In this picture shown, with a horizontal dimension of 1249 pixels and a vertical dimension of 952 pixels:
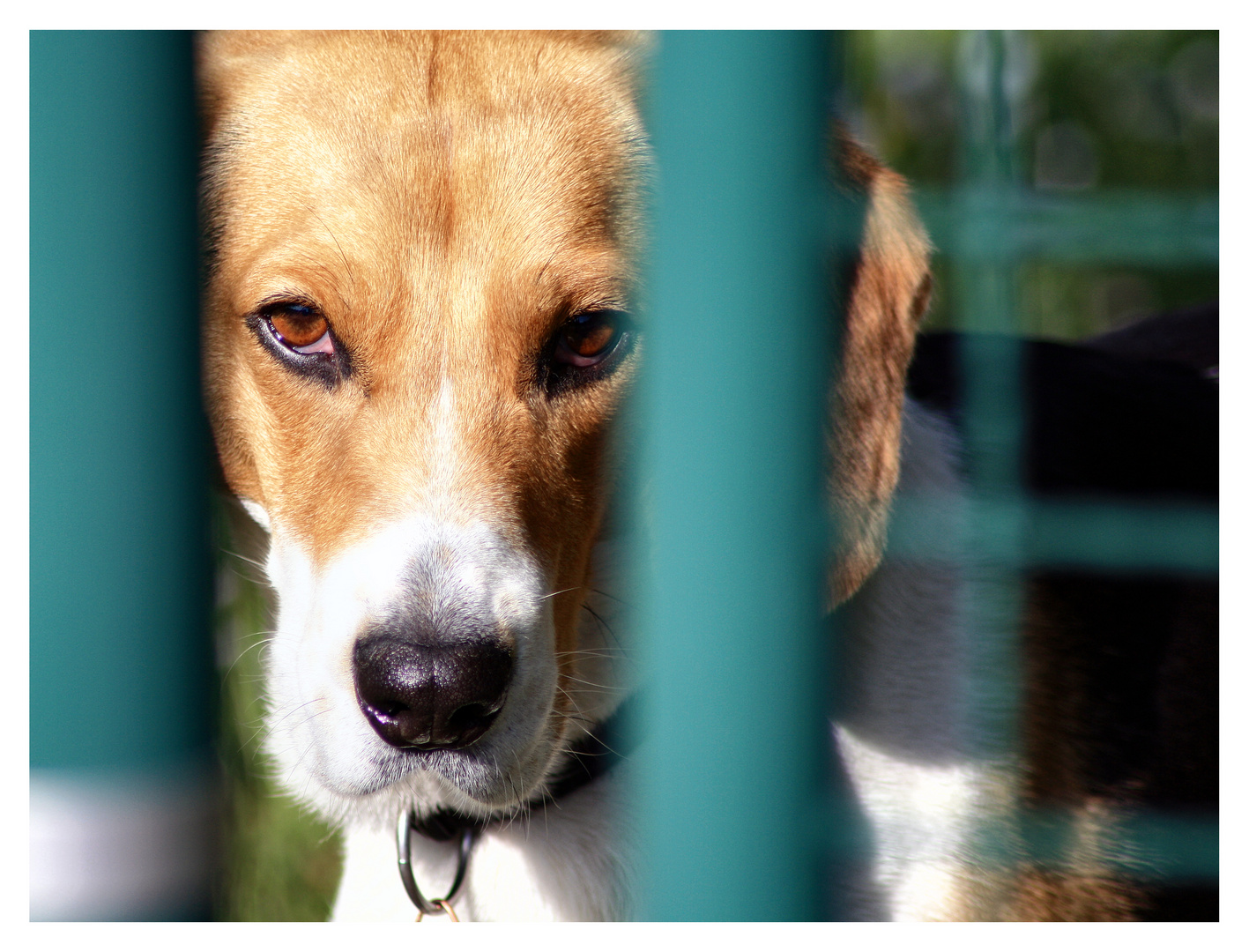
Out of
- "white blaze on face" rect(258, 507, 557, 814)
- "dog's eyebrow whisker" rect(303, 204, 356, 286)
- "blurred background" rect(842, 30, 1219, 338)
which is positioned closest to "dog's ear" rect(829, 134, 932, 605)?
"white blaze on face" rect(258, 507, 557, 814)

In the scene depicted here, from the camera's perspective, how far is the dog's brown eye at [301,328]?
1.70 meters

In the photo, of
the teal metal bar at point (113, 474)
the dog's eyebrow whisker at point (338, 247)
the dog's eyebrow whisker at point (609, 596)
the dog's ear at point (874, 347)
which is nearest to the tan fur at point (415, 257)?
the dog's eyebrow whisker at point (338, 247)

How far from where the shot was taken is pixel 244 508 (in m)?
1.97

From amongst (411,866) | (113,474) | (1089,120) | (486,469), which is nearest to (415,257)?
(486,469)

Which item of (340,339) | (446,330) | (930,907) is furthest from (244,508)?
(930,907)

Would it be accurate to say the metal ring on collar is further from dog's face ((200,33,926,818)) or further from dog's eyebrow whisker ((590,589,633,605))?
dog's eyebrow whisker ((590,589,633,605))

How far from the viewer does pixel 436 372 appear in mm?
1613

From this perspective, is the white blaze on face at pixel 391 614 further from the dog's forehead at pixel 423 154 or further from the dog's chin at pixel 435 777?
the dog's forehead at pixel 423 154

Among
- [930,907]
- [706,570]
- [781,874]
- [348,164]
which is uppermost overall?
[348,164]

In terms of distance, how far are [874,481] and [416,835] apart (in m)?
1.00

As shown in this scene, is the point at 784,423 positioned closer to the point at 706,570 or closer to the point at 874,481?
the point at 706,570

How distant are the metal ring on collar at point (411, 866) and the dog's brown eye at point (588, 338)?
0.76 m

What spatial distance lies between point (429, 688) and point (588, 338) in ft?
1.90

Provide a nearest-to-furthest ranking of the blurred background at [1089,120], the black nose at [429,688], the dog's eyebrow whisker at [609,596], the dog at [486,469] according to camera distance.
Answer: the black nose at [429,688], the dog at [486,469], the dog's eyebrow whisker at [609,596], the blurred background at [1089,120]
